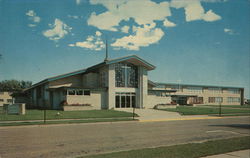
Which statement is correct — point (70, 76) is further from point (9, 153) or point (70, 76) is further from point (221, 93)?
Result: point (221, 93)

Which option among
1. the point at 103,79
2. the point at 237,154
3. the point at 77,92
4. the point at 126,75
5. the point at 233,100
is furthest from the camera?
the point at 233,100

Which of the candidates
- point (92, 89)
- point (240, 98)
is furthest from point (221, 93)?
point (92, 89)

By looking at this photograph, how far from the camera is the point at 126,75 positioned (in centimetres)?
3192

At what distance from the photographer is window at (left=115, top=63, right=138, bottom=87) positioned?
102 feet

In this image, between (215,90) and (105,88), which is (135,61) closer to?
(105,88)

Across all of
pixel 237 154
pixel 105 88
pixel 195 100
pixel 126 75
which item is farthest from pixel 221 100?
pixel 237 154

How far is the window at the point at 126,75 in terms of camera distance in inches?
1230

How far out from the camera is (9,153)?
7.11m

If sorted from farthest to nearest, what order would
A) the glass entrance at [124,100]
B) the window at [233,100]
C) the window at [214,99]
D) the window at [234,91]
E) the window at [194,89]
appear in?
the window at [234,91] → the window at [233,100] → the window at [214,99] → the window at [194,89] → the glass entrance at [124,100]

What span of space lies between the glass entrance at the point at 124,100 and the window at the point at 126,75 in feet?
4.76

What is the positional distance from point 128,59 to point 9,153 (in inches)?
974

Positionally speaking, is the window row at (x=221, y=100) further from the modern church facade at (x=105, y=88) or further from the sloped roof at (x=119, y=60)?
the sloped roof at (x=119, y=60)

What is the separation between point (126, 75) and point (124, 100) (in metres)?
3.68

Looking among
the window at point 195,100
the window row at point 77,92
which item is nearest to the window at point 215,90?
the window at point 195,100
